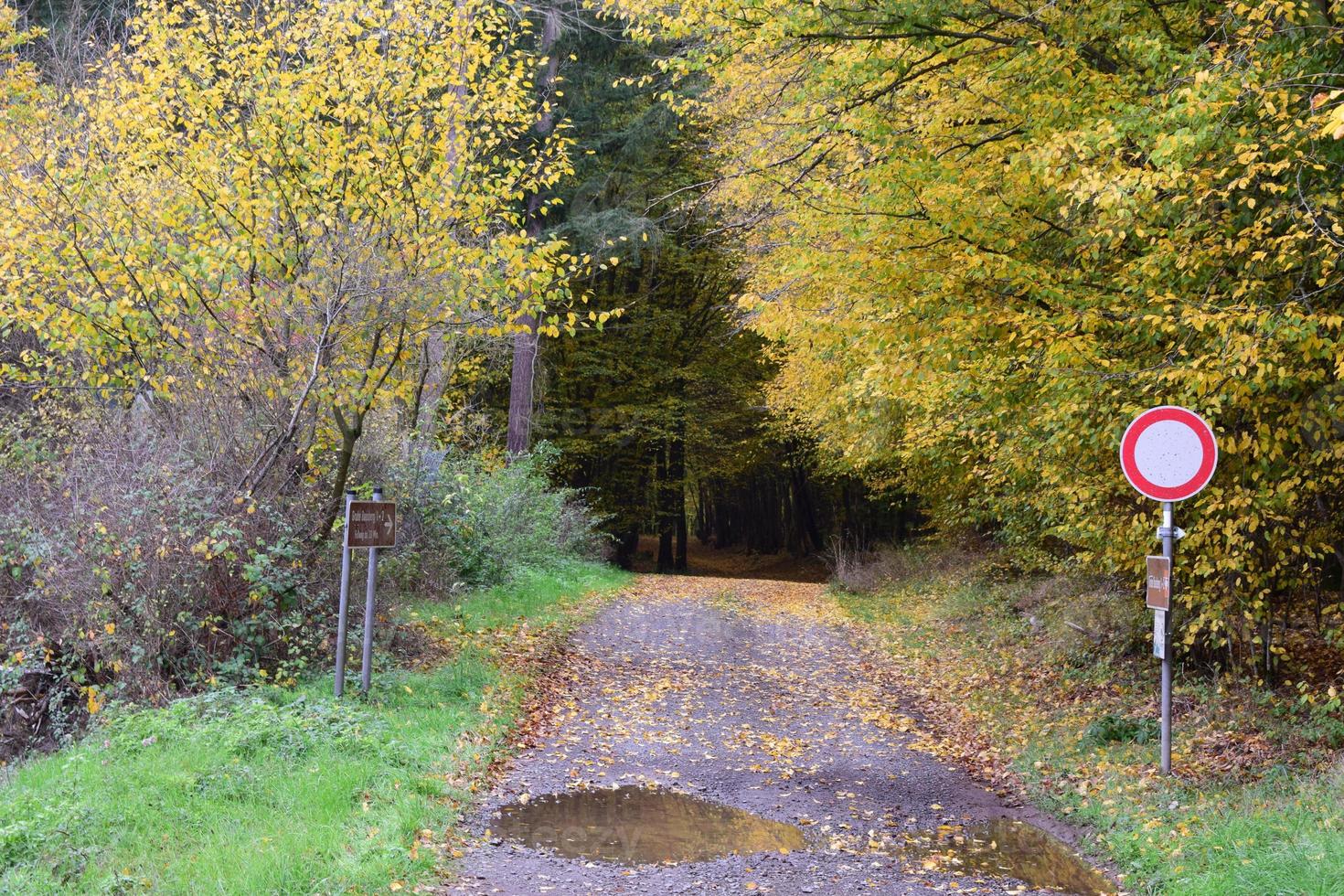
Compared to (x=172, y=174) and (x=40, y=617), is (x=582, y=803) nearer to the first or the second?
(x=40, y=617)

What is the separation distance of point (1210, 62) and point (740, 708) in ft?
22.2

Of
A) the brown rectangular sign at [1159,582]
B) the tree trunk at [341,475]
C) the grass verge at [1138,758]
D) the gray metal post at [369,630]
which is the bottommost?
the grass verge at [1138,758]

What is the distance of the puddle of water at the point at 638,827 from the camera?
20.0 feet

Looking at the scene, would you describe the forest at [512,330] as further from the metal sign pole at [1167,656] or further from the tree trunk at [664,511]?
the tree trunk at [664,511]

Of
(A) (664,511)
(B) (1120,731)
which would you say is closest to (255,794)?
(B) (1120,731)

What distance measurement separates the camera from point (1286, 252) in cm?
632

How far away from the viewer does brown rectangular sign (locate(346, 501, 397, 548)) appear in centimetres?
851

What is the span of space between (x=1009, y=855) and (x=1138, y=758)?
2074 mm

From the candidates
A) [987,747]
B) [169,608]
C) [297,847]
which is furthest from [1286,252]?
[169,608]

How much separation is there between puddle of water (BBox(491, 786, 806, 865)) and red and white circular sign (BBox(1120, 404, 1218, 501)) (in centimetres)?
335

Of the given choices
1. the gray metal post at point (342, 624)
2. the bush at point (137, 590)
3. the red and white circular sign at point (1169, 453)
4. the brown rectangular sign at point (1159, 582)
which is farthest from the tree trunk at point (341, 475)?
the brown rectangular sign at point (1159, 582)

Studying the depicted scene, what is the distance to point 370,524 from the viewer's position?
28.5 ft

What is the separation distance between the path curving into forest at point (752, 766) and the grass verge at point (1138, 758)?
495 millimetres

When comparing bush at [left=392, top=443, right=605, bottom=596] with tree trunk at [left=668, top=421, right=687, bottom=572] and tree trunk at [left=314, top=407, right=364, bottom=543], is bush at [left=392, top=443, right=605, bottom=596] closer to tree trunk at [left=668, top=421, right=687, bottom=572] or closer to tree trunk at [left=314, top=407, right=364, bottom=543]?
tree trunk at [left=314, top=407, right=364, bottom=543]
